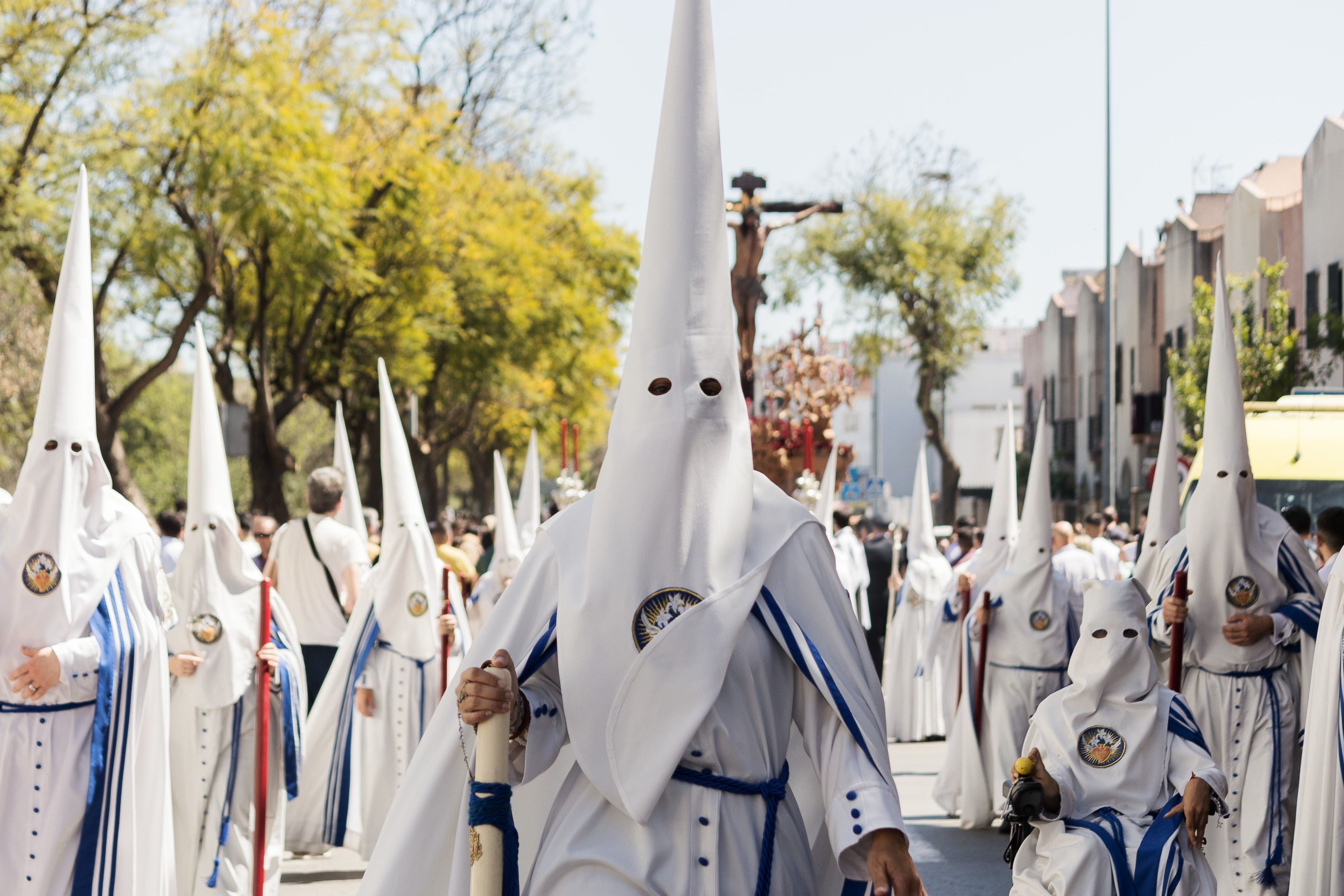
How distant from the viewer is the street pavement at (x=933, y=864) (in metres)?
8.48

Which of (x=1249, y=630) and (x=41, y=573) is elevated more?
(x=41, y=573)

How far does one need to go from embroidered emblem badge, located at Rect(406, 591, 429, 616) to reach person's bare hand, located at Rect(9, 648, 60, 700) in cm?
309

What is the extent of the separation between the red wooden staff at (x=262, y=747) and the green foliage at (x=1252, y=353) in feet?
49.5

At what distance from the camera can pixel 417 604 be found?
8.80 m

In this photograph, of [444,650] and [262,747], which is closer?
[262,747]

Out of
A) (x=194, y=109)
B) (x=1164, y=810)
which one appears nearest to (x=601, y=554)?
(x=1164, y=810)

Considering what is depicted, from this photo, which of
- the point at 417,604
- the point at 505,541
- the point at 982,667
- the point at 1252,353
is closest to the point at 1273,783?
the point at 982,667

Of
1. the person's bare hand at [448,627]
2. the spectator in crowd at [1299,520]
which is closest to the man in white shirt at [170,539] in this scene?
the person's bare hand at [448,627]

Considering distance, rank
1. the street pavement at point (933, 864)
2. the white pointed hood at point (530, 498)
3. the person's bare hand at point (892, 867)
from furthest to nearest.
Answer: the white pointed hood at point (530, 498)
the street pavement at point (933, 864)
the person's bare hand at point (892, 867)

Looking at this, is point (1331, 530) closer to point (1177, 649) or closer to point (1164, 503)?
point (1177, 649)

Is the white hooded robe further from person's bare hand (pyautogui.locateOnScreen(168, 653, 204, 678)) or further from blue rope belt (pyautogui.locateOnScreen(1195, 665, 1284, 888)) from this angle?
blue rope belt (pyautogui.locateOnScreen(1195, 665, 1284, 888))

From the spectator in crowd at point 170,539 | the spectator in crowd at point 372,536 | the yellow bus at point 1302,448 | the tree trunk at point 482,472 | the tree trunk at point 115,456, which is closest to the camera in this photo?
the spectator in crowd at point 170,539

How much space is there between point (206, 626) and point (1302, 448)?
8.89 m

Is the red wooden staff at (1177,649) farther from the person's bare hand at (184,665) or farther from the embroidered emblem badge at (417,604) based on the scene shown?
the person's bare hand at (184,665)
